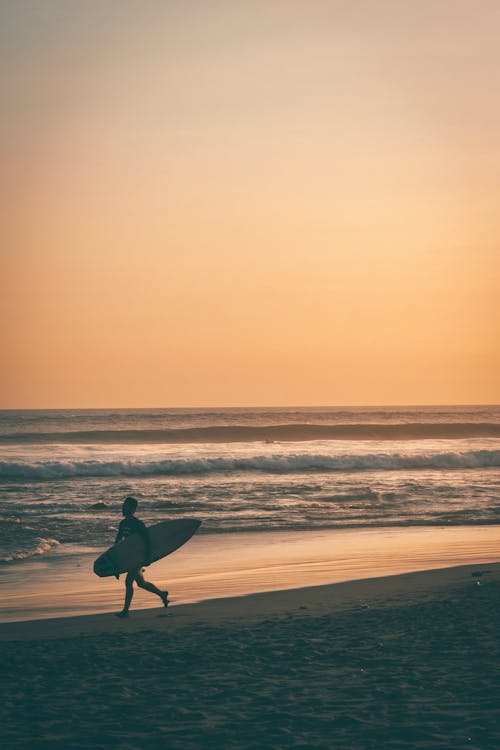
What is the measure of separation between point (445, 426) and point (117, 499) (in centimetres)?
5427

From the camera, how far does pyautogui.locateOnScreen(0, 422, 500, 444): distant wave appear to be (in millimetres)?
64125

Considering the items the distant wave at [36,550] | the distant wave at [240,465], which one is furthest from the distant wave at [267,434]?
the distant wave at [36,550]

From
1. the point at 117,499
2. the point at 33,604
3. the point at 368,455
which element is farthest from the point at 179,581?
the point at 368,455

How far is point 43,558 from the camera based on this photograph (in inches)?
619

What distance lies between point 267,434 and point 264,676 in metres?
62.9

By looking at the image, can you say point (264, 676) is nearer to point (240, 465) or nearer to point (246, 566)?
point (246, 566)

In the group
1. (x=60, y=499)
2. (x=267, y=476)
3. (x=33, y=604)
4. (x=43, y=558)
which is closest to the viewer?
(x=33, y=604)

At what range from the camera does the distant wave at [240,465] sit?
38.4 m

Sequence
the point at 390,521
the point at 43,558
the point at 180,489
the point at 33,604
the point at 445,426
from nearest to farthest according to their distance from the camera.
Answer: the point at 33,604
the point at 43,558
the point at 390,521
the point at 180,489
the point at 445,426

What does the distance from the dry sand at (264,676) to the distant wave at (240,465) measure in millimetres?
27483

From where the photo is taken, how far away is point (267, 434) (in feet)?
231

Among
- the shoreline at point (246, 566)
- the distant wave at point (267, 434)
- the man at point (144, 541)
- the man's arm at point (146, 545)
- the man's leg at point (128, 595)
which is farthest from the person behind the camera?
the distant wave at point (267, 434)

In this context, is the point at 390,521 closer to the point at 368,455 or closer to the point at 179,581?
the point at 179,581

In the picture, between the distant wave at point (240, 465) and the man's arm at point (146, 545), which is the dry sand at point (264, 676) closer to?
the man's arm at point (146, 545)
